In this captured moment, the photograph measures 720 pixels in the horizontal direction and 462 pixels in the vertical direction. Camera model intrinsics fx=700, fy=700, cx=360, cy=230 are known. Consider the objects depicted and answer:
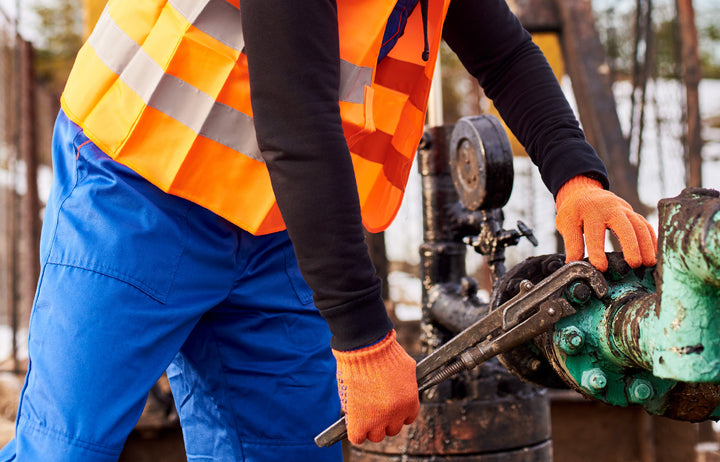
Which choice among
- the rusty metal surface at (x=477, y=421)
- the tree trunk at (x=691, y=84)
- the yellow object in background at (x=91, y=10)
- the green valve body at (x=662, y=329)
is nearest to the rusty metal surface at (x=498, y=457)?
the rusty metal surface at (x=477, y=421)

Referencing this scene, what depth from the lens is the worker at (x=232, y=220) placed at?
1062 mm

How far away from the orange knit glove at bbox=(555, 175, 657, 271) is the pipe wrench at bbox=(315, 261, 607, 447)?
3.2 inches

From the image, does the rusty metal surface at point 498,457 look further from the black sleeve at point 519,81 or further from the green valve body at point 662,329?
the black sleeve at point 519,81

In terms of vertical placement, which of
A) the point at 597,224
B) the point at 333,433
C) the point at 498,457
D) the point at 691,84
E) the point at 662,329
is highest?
the point at 691,84

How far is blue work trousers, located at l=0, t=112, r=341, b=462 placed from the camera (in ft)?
3.74

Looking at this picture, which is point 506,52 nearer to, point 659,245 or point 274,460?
point 659,245

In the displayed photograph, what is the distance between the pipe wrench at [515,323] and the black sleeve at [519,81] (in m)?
0.34

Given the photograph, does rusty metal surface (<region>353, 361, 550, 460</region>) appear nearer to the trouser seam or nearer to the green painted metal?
the green painted metal

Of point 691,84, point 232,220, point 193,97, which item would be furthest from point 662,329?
point 691,84

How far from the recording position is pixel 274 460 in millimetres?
1431

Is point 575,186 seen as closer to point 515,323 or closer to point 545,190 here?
point 515,323

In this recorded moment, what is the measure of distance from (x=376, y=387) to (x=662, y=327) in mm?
432

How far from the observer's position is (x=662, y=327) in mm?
944

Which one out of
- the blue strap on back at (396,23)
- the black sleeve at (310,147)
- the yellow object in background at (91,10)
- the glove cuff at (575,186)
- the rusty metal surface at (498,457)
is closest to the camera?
the black sleeve at (310,147)
